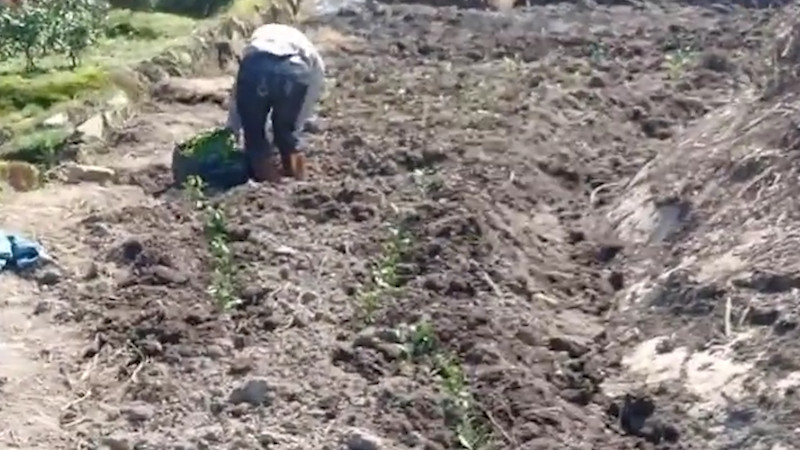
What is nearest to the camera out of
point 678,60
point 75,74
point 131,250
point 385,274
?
point 385,274

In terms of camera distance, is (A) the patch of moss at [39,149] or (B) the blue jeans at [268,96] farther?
(A) the patch of moss at [39,149]

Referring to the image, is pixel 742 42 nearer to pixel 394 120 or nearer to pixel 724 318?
pixel 394 120

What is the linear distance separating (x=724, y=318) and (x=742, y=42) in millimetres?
6248

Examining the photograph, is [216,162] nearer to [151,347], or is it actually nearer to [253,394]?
[151,347]

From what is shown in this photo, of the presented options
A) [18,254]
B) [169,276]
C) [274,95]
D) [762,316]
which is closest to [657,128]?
[274,95]

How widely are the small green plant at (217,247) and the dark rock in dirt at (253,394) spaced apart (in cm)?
95

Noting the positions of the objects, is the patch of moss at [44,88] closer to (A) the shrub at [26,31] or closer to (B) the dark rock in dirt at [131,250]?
(A) the shrub at [26,31]

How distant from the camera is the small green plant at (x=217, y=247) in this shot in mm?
7307

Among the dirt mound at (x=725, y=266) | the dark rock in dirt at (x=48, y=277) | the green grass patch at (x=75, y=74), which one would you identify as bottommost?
the green grass patch at (x=75, y=74)

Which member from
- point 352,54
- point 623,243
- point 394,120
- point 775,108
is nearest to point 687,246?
point 623,243

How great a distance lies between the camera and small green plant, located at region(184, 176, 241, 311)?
7.31 metres

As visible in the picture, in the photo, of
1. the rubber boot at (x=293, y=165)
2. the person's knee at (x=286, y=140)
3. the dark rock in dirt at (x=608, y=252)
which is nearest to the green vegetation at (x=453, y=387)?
the dark rock in dirt at (x=608, y=252)

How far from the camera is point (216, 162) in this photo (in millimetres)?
9148

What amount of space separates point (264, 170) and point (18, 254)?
1.70 metres
